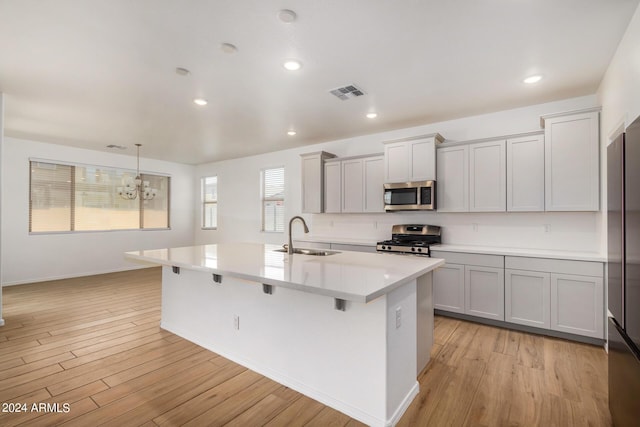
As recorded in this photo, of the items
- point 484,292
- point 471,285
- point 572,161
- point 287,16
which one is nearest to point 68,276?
point 287,16

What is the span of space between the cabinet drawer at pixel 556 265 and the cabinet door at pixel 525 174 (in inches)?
24.2

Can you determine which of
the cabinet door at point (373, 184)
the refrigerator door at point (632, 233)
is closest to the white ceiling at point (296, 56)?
A: the cabinet door at point (373, 184)

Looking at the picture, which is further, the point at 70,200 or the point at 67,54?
the point at 70,200

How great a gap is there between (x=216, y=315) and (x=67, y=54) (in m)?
2.57

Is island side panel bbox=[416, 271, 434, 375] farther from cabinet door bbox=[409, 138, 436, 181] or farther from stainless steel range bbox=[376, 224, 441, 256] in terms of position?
cabinet door bbox=[409, 138, 436, 181]

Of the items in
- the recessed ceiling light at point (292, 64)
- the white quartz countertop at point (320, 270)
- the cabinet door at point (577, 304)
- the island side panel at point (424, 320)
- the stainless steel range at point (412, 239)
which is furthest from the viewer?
the stainless steel range at point (412, 239)

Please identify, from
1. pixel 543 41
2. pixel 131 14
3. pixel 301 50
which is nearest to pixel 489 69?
pixel 543 41

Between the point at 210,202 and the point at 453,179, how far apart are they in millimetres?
6020

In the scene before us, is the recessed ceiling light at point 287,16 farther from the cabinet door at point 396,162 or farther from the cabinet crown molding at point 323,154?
the cabinet crown molding at point 323,154

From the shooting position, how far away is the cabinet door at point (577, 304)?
2.91 m

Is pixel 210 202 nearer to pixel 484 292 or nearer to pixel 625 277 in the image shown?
pixel 484 292

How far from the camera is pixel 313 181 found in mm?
5391

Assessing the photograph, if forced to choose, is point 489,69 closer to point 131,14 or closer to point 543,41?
point 543,41

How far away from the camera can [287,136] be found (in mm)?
5215
